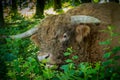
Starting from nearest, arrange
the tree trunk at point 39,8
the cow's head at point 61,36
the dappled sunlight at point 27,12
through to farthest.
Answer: the cow's head at point 61,36 → the tree trunk at point 39,8 → the dappled sunlight at point 27,12

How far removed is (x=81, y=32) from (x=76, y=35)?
17cm

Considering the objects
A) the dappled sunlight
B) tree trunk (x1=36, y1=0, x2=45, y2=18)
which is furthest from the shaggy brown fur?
the dappled sunlight

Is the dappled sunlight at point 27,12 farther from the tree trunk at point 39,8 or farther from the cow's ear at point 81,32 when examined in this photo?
the cow's ear at point 81,32

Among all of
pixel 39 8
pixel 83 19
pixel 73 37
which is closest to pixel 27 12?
pixel 39 8

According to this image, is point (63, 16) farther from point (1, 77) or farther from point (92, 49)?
point (1, 77)

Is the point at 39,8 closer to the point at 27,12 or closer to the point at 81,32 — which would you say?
the point at 27,12

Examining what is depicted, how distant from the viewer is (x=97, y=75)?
4.34 m

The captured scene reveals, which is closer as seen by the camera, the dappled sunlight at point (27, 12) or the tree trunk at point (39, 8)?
the tree trunk at point (39, 8)

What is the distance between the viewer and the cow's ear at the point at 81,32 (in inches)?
260

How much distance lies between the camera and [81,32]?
666 centimetres

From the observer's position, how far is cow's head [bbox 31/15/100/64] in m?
6.54

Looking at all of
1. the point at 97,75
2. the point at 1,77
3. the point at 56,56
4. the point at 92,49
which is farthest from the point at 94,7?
the point at 97,75

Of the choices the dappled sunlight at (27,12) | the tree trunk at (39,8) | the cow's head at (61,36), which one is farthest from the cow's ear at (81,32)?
the dappled sunlight at (27,12)

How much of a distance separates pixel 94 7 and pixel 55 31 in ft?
4.40
